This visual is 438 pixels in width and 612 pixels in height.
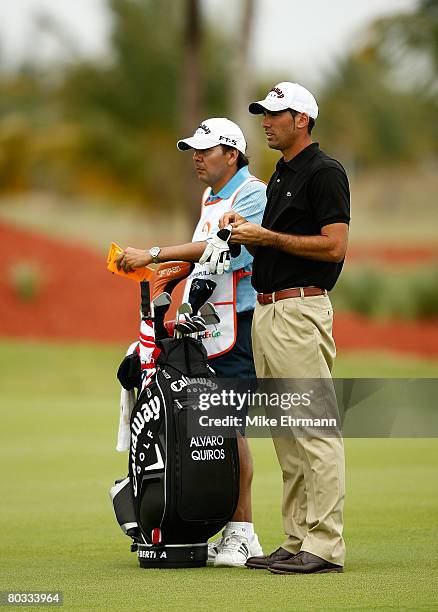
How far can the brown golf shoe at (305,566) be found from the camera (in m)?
5.69

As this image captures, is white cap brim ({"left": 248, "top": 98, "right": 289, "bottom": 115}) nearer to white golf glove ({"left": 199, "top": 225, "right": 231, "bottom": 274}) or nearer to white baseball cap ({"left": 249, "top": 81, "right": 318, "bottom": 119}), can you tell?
white baseball cap ({"left": 249, "top": 81, "right": 318, "bottom": 119})

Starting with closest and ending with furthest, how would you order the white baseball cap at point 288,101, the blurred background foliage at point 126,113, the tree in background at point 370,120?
1. the white baseball cap at point 288,101
2. the blurred background foliage at point 126,113
3. the tree in background at point 370,120

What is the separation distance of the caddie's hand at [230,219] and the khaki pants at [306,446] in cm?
42

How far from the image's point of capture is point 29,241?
24.8 m

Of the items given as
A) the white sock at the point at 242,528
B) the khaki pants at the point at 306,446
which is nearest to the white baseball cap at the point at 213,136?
the khaki pants at the point at 306,446

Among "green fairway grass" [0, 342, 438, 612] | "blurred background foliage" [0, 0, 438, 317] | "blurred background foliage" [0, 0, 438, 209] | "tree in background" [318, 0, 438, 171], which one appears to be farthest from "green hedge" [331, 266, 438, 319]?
"tree in background" [318, 0, 438, 171]

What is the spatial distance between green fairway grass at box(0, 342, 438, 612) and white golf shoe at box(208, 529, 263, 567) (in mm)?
91

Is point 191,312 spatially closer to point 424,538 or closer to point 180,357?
point 180,357

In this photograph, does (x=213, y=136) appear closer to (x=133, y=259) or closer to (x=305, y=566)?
(x=133, y=259)

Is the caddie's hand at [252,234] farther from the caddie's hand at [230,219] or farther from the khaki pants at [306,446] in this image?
the khaki pants at [306,446]

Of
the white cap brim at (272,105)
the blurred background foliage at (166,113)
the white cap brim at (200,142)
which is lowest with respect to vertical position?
the white cap brim at (200,142)

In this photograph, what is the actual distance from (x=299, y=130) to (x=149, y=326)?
1151 mm

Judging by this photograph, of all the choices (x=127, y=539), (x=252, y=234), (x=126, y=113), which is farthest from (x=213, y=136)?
(x=126, y=113)

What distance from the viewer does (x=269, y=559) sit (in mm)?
5980
